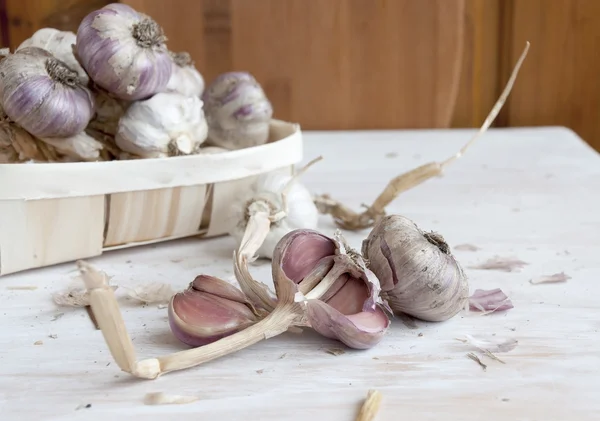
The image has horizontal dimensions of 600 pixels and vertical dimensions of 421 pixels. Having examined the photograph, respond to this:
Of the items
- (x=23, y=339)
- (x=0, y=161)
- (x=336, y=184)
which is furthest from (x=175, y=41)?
(x=23, y=339)

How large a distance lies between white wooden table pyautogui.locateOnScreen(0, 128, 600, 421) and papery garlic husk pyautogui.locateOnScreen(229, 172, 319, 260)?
0.11 feet

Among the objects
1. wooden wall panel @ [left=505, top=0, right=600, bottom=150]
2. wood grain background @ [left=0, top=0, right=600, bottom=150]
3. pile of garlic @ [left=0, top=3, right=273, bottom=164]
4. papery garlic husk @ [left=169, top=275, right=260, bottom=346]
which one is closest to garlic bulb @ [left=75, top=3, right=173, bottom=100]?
pile of garlic @ [left=0, top=3, right=273, bottom=164]

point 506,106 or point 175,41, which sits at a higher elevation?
point 175,41

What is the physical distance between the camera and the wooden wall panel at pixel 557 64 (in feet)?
4.91

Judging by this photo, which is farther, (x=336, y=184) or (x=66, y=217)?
(x=336, y=184)

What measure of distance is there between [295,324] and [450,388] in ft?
0.40

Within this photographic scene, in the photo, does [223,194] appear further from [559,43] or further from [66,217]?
[559,43]

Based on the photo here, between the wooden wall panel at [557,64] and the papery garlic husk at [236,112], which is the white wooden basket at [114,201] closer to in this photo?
the papery garlic husk at [236,112]

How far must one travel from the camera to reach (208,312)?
1.83ft

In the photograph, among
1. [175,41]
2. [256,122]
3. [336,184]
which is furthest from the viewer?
[175,41]

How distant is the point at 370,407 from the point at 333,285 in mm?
124

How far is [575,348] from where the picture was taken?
0.56m

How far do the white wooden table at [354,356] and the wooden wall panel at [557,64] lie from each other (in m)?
0.70

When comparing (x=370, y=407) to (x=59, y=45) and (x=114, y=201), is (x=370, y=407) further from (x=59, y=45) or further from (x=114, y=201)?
(x=59, y=45)
